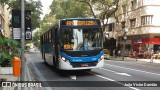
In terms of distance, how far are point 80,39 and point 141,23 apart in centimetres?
3239

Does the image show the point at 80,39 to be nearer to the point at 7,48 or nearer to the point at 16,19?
the point at 7,48

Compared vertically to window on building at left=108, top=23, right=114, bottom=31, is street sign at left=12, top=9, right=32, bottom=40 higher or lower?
lower

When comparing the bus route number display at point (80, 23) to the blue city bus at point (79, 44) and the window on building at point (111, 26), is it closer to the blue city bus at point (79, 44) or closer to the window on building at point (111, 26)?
the blue city bus at point (79, 44)

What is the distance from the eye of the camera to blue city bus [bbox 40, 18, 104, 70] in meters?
17.2

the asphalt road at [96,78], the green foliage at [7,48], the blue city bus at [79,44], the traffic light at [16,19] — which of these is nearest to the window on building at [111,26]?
the asphalt road at [96,78]

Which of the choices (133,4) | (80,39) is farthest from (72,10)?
(80,39)

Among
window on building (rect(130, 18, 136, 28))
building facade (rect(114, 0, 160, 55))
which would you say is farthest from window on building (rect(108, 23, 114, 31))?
window on building (rect(130, 18, 136, 28))

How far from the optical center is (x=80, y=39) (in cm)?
1722

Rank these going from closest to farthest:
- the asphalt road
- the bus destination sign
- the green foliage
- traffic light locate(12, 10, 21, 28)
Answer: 1. the green foliage
2. traffic light locate(12, 10, 21, 28)
3. the asphalt road
4. the bus destination sign

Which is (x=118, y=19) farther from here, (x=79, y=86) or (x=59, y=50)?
(x=79, y=86)

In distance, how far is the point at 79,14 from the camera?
61062 millimetres

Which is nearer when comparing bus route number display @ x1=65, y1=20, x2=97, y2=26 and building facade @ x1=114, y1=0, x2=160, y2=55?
bus route number display @ x1=65, y1=20, x2=97, y2=26

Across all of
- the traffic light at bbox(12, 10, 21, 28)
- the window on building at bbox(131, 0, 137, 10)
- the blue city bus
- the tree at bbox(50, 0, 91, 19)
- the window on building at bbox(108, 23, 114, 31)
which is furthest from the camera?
the window on building at bbox(108, 23, 114, 31)

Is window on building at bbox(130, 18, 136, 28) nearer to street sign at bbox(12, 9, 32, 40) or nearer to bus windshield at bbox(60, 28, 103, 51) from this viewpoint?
bus windshield at bbox(60, 28, 103, 51)
